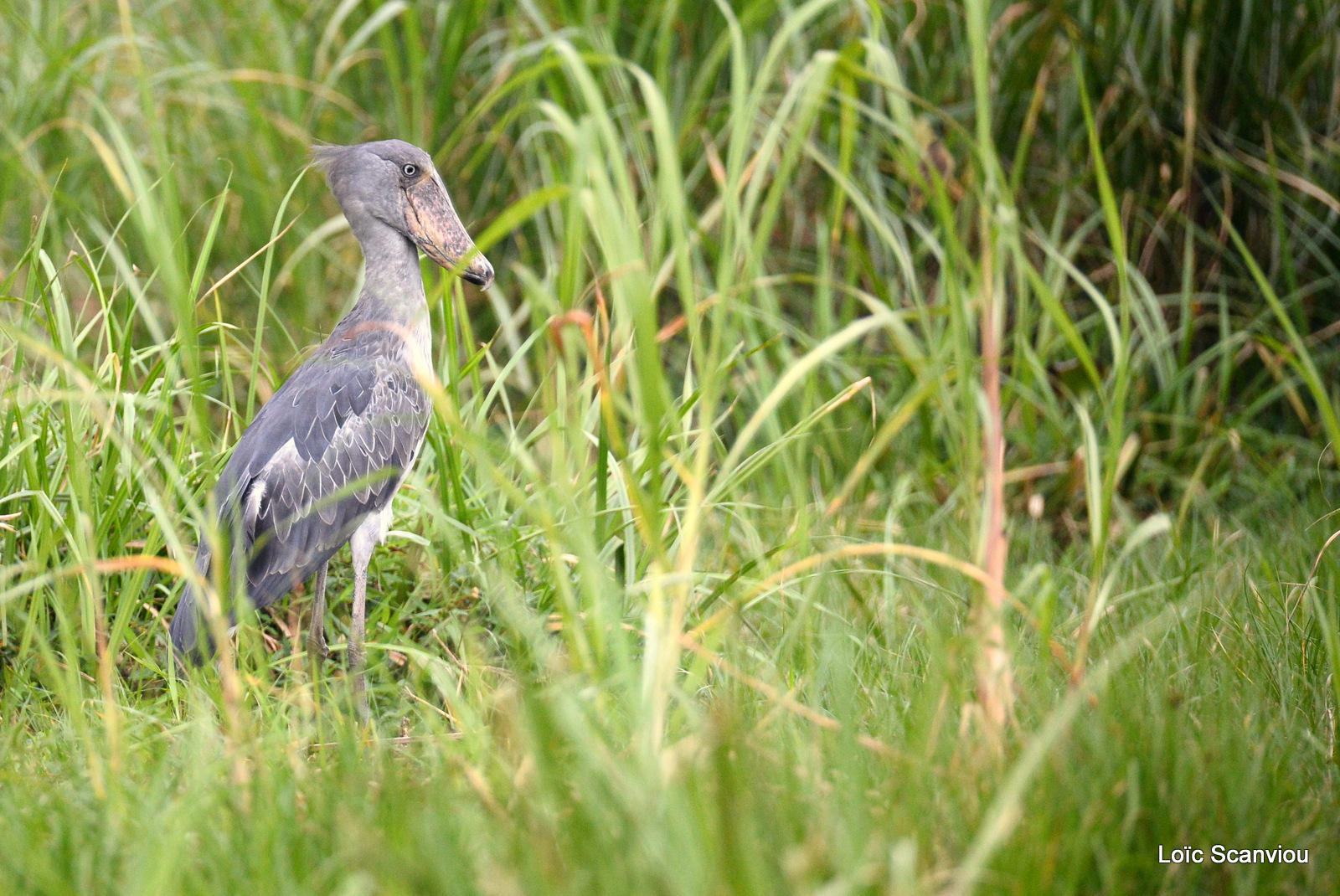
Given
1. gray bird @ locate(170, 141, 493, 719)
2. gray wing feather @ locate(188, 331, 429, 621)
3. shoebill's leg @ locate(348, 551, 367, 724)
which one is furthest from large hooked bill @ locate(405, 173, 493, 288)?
shoebill's leg @ locate(348, 551, 367, 724)

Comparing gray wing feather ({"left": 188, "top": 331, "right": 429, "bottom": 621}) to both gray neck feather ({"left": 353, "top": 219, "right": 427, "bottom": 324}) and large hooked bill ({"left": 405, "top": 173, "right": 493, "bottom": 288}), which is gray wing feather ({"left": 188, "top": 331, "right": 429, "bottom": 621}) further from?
large hooked bill ({"left": 405, "top": 173, "right": 493, "bottom": 288})

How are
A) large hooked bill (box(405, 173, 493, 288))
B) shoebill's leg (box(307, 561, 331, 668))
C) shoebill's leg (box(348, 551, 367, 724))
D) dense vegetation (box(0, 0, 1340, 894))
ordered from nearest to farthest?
1. dense vegetation (box(0, 0, 1340, 894))
2. shoebill's leg (box(348, 551, 367, 724))
3. shoebill's leg (box(307, 561, 331, 668))
4. large hooked bill (box(405, 173, 493, 288))

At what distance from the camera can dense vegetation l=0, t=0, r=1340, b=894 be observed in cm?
144

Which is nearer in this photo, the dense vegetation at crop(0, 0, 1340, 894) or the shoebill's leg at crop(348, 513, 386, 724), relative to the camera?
the dense vegetation at crop(0, 0, 1340, 894)

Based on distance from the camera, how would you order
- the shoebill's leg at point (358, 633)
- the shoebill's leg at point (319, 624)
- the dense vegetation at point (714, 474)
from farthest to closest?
the shoebill's leg at point (319, 624), the shoebill's leg at point (358, 633), the dense vegetation at point (714, 474)

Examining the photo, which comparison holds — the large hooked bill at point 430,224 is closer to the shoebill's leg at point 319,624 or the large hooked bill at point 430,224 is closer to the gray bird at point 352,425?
the gray bird at point 352,425

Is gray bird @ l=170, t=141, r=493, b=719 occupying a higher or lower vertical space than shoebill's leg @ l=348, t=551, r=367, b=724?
higher

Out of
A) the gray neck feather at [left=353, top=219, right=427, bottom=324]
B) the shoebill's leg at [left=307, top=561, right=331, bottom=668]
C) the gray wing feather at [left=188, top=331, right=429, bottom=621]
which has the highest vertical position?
the gray neck feather at [left=353, top=219, right=427, bottom=324]

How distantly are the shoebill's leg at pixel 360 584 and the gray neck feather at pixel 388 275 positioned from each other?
1.95 ft

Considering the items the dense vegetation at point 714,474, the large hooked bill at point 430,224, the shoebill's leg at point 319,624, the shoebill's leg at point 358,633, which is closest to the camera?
the dense vegetation at point 714,474

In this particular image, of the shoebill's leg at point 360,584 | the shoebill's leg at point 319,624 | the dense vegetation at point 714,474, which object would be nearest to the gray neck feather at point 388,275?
the dense vegetation at point 714,474

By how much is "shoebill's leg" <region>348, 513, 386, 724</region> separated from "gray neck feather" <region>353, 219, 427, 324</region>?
0.59m

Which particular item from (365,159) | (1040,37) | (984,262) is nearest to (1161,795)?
(984,262)

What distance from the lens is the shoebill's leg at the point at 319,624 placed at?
251 cm
